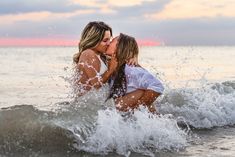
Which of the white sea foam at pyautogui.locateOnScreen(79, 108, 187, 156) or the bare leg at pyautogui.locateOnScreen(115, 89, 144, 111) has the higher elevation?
the bare leg at pyautogui.locateOnScreen(115, 89, 144, 111)

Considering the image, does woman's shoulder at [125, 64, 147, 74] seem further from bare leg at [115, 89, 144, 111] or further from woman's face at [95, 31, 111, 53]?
woman's face at [95, 31, 111, 53]

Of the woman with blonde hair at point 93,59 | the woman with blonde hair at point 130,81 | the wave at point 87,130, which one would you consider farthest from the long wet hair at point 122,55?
the wave at point 87,130

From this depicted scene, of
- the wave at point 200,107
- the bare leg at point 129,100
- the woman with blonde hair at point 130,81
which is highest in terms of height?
the woman with blonde hair at point 130,81

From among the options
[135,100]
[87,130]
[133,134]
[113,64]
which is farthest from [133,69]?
[87,130]

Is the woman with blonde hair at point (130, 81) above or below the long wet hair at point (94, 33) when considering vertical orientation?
below

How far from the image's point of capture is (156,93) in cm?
696

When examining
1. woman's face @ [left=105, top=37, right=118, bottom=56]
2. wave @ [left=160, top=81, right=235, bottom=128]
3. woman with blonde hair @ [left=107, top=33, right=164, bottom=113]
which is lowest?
wave @ [left=160, top=81, right=235, bottom=128]

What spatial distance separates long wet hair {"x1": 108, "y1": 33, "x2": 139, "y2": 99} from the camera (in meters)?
7.03

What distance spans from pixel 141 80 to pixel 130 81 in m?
0.20

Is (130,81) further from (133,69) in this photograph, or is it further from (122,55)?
(122,55)

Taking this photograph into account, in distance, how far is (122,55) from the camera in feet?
23.1

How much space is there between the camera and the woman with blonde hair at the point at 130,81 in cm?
699

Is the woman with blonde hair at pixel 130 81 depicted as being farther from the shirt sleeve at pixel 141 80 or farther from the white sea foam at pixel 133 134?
the white sea foam at pixel 133 134

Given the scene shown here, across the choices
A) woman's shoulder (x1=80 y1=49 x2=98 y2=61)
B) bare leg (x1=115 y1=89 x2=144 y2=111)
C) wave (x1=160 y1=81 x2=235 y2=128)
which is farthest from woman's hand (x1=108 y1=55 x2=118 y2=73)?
wave (x1=160 y1=81 x2=235 y2=128)
